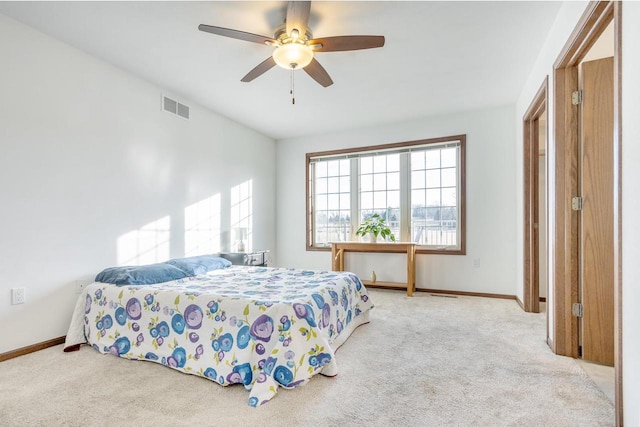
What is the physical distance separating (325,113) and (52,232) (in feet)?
10.8

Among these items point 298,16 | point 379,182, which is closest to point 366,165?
point 379,182

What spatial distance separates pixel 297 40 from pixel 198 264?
7.54 ft

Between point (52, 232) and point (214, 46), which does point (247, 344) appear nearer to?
point (52, 232)

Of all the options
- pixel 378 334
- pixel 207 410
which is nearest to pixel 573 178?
pixel 378 334

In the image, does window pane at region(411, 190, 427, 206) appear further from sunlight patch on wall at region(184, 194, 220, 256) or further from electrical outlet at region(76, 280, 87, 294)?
electrical outlet at region(76, 280, 87, 294)

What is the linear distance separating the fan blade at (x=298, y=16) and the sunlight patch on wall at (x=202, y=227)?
2.54 meters

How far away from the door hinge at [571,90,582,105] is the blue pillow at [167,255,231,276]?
11.3 feet

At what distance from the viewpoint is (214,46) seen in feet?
9.32

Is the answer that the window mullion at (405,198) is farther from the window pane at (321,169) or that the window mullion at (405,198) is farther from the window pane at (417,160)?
the window pane at (321,169)

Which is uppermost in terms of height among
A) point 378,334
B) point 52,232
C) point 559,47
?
point 559,47

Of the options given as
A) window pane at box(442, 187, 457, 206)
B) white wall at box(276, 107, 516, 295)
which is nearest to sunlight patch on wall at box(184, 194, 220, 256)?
white wall at box(276, 107, 516, 295)

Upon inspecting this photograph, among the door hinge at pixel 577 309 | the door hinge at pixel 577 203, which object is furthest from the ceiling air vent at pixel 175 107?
the door hinge at pixel 577 309

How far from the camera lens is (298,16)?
7.01ft
